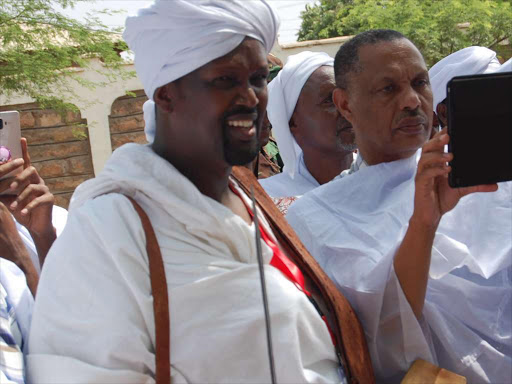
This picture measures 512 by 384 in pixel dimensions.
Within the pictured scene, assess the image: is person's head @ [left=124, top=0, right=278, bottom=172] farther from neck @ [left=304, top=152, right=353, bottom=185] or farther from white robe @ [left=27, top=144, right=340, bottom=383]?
neck @ [left=304, top=152, right=353, bottom=185]

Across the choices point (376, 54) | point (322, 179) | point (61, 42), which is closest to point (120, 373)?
point (376, 54)

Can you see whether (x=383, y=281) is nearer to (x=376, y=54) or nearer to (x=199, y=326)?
(x=199, y=326)

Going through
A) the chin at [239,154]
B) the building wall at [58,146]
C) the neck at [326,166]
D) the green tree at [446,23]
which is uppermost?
the chin at [239,154]

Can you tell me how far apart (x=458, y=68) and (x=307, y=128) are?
957 mm

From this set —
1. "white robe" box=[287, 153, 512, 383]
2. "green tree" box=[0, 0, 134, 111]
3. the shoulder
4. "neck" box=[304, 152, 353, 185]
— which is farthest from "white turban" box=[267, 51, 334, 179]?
"green tree" box=[0, 0, 134, 111]

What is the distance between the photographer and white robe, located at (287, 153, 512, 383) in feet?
7.57

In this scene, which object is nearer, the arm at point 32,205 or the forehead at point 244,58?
the forehead at point 244,58

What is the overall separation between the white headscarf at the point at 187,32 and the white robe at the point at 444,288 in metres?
0.87

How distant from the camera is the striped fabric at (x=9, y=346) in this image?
6.00ft

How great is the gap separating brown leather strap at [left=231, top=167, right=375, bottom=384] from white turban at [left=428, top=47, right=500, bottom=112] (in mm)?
2041

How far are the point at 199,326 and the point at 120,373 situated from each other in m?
0.24

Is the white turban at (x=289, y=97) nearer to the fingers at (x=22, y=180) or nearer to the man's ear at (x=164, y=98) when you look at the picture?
the fingers at (x=22, y=180)

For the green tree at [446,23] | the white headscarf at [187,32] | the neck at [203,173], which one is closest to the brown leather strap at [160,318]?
the neck at [203,173]

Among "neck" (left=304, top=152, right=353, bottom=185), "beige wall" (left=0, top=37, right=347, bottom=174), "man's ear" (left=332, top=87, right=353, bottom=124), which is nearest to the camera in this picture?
"man's ear" (left=332, top=87, right=353, bottom=124)
